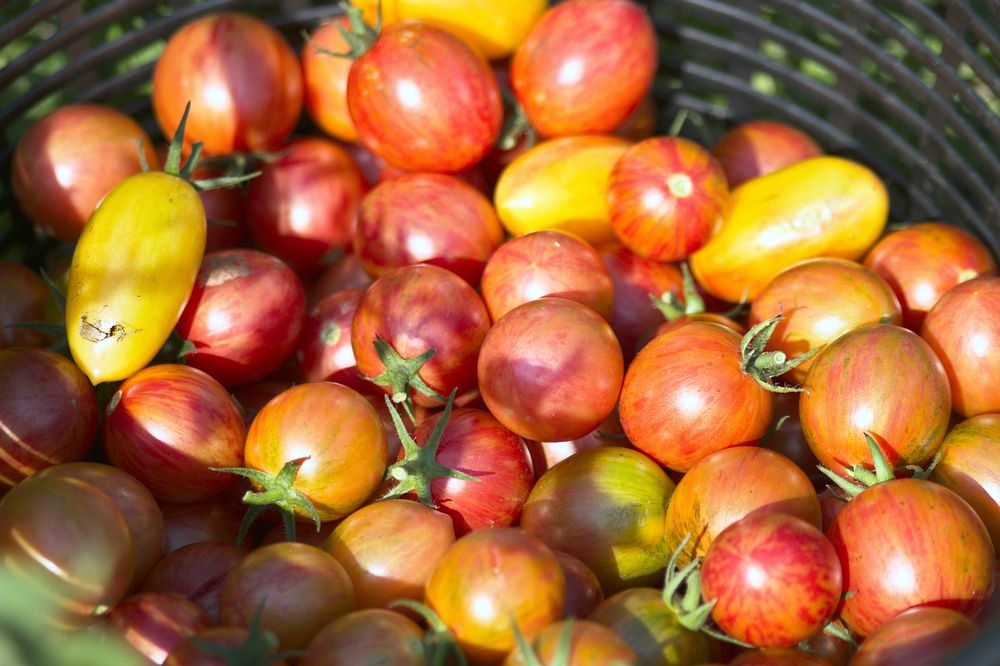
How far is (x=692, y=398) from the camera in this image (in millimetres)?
1747

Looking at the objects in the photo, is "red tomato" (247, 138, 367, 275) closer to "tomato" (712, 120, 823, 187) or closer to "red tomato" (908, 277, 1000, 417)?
"tomato" (712, 120, 823, 187)

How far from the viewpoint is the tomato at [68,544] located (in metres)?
1.43

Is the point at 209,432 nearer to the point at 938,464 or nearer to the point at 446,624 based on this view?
the point at 446,624

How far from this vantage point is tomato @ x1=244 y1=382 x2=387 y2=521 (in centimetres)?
170

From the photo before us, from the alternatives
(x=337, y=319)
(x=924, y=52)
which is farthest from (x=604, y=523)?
(x=924, y=52)

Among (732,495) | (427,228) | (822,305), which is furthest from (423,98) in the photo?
(732,495)

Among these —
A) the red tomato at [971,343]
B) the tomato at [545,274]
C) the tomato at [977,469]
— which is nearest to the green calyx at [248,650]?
the tomato at [545,274]

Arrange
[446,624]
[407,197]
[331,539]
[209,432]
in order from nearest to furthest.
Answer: [446,624] → [331,539] → [209,432] → [407,197]

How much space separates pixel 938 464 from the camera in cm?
178

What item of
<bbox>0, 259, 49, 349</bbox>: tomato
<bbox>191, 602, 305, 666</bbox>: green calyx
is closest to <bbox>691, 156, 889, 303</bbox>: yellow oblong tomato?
<bbox>191, 602, 305, 666</bbox>: green calyx

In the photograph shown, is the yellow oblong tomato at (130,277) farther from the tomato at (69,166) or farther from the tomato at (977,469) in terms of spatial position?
the tomato at (977,469)

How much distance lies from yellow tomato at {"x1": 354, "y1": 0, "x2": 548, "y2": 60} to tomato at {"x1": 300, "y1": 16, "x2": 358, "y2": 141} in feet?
0.33

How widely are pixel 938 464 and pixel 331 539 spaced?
1122 millimetres

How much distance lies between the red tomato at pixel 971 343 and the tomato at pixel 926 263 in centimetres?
16
